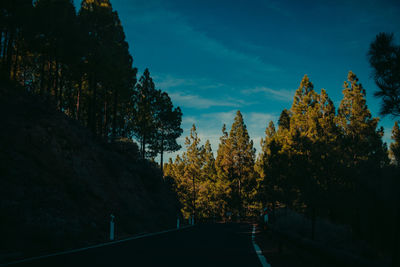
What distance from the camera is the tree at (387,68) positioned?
9562mm

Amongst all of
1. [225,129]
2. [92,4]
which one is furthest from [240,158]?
[92,4]

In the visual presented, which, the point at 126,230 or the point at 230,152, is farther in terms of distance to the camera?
the point at 230,152

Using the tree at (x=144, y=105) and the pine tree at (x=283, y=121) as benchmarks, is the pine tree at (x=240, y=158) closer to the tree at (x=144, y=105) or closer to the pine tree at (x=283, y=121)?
the pine tree at (x=283, y=121)

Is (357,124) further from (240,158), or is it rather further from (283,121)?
(240,158)

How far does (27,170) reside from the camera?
14.6m

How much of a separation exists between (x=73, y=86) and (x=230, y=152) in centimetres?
3179

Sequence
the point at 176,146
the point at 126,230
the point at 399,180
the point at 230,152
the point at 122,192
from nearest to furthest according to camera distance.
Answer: the point at 399,180 < the point at 126,230 < the point at 122,192 < the point at 176,146 < the point at 230,152

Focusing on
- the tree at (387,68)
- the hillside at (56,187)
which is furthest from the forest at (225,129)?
the hillside at (56,187)

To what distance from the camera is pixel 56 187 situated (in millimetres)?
15469

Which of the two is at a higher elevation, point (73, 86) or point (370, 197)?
point (73, 86)

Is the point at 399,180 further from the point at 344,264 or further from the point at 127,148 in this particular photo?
the point at 127,148

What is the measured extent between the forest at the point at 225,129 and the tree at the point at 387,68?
4 cm

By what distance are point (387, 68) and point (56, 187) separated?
1425 cm

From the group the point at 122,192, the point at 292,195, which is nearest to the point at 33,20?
the point at 122,192
